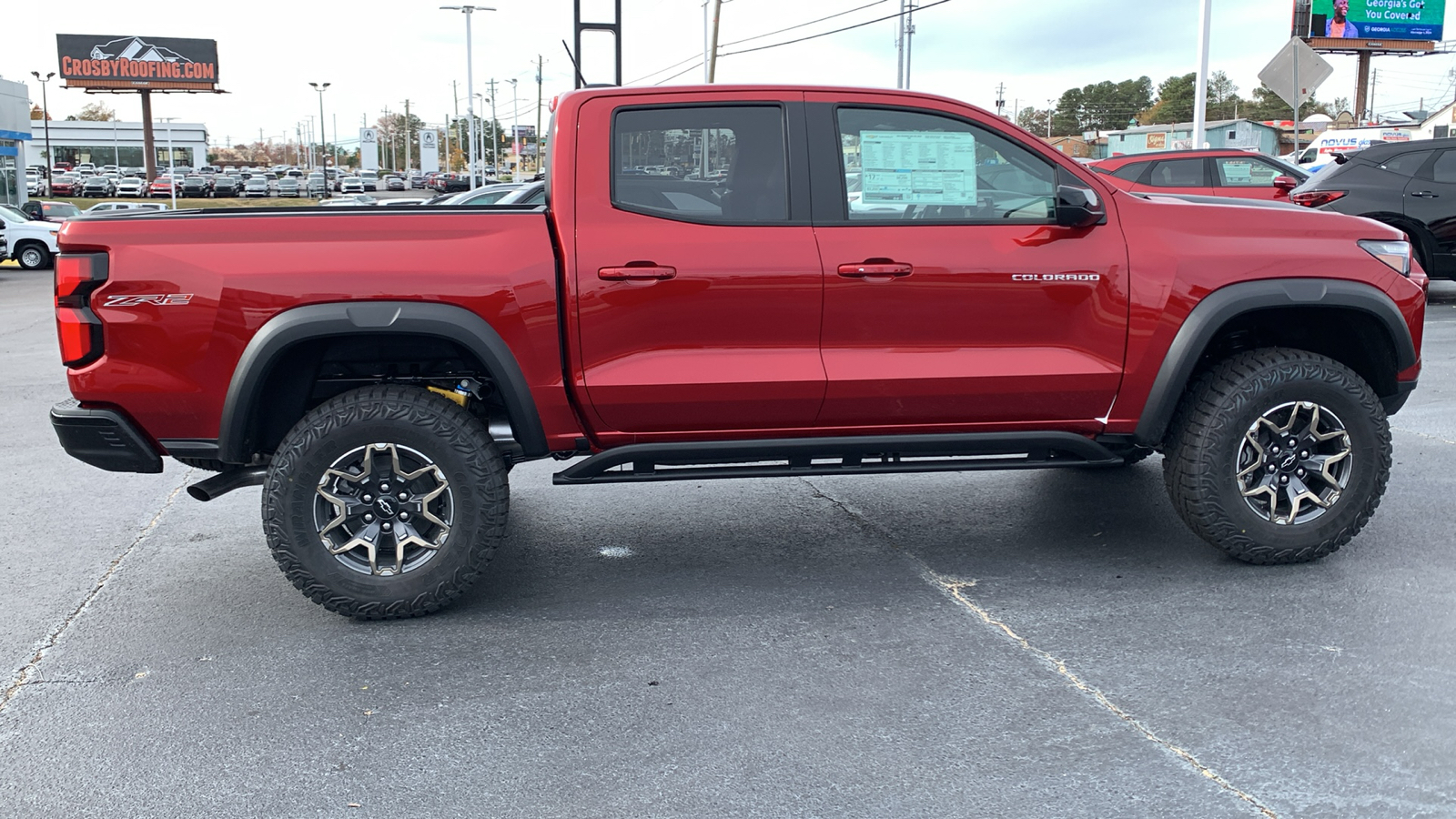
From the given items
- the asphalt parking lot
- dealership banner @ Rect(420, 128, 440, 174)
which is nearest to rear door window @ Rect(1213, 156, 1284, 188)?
the asphalt parking lot

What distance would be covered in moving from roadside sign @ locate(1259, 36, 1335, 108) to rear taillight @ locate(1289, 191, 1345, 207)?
362 cm

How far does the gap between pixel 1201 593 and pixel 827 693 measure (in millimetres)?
1765

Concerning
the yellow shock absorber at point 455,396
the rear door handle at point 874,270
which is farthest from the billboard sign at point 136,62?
the rear door handle at point 874,270

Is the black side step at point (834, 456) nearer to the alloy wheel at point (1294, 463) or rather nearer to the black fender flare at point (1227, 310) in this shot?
the black fender flare at point (1227, 310)

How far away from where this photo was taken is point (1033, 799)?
3080 millimetres

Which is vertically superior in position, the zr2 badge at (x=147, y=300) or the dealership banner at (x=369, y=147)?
the dealership banner at (x=369, y=147)

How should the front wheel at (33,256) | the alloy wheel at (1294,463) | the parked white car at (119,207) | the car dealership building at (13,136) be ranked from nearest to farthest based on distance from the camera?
the alloy wheel at (1294,463), the parked white car at (119,207), the front wheel at (33,256), the car dealership building at (13,136)

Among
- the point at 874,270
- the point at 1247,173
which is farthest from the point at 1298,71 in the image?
the point at 874,270

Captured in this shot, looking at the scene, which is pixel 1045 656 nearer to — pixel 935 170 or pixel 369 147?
pixel 935 170

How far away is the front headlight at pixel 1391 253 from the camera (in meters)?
4.79

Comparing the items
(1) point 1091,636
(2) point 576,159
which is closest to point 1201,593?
(1) point 1091,636

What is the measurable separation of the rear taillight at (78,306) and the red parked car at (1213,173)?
1286 centimetres

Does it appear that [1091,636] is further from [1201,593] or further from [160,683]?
[160,683]

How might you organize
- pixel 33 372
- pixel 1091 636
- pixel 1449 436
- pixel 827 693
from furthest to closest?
pixel 33 372
pixel 1449 436
pixel 1091 636
pixel 827 693
